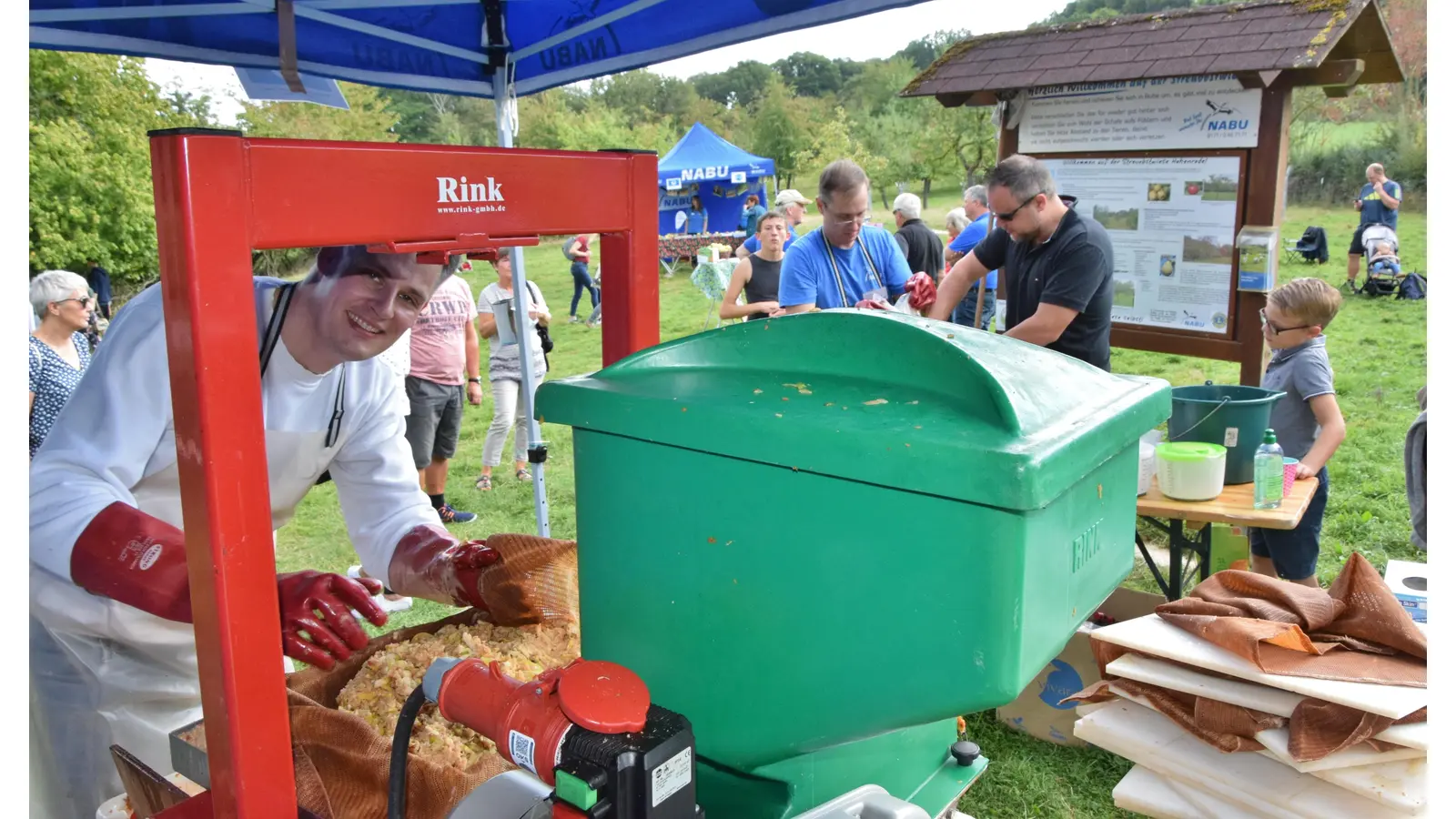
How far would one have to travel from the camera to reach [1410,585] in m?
2.45

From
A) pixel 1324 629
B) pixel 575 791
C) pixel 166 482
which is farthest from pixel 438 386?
pixel 575 791

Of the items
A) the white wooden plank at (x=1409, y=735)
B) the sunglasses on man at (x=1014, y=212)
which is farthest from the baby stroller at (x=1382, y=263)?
the white wooden plank at (x=1409, y=735)

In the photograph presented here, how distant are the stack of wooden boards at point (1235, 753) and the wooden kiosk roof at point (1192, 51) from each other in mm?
3748

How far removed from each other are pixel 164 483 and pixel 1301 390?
3914 millimetres

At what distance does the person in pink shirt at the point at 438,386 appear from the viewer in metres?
5.55

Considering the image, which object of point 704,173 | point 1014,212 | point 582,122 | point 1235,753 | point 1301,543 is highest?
point 582,122

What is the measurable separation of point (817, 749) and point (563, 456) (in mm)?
6455

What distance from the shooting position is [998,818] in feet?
9.61

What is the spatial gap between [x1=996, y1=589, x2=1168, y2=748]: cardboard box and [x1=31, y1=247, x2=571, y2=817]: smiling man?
2.40m

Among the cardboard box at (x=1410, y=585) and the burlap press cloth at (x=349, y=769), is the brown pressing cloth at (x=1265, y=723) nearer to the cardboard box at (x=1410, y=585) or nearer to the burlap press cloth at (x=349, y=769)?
the cardboard box at (x=1410, y=585)

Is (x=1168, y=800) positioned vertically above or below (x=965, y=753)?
below

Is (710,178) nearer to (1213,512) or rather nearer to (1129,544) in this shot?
(1213,512)

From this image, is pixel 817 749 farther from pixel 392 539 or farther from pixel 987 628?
pixel 392 539

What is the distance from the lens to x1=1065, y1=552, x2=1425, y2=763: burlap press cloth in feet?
5.04
